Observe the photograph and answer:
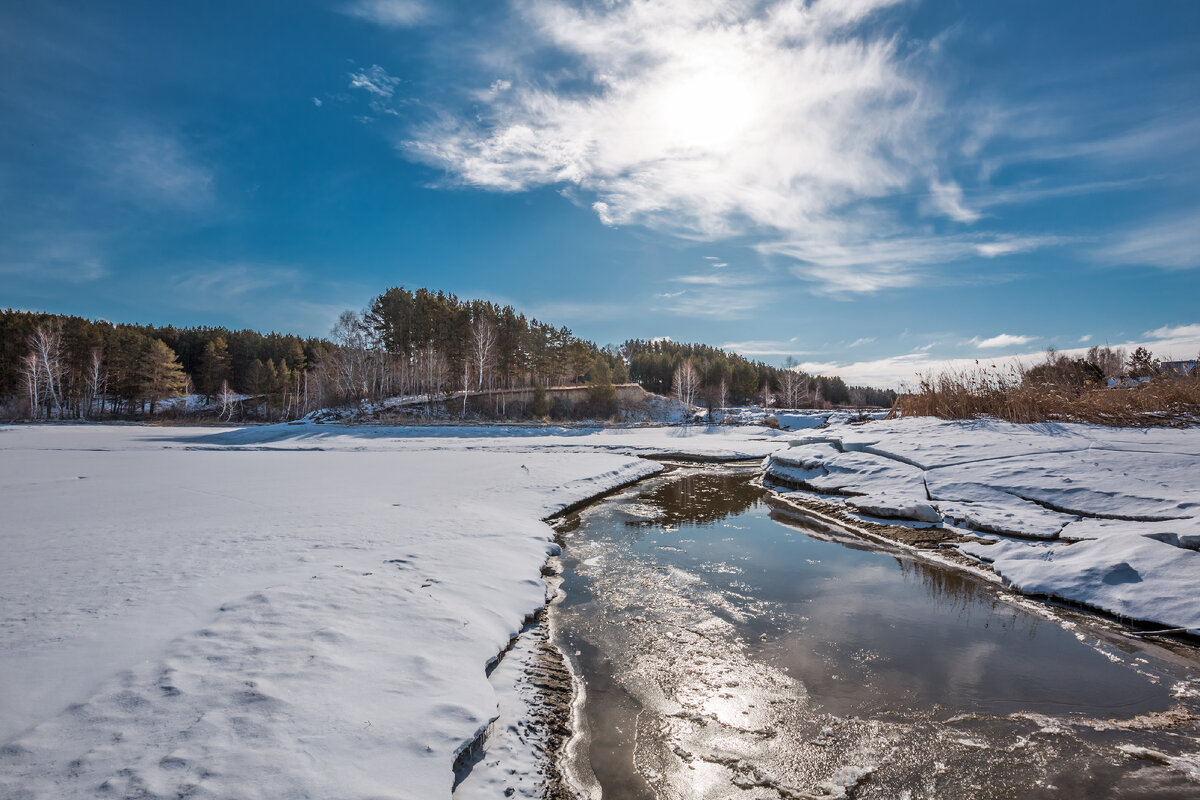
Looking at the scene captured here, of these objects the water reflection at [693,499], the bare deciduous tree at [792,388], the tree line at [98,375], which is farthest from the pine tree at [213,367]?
the bare deciduous tree at [792,388]

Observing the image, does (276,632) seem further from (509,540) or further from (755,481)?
(755,481)

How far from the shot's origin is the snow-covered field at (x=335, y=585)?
254 cm

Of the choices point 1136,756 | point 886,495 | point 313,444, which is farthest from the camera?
A: point 313,444

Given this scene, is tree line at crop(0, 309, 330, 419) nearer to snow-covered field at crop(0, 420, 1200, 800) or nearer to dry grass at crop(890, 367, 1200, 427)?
snow-covered field at crop(0, 420, 1200, 800)

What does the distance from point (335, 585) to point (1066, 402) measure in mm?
14072

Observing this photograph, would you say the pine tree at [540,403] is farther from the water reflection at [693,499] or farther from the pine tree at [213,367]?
the pine tree at [213,367]

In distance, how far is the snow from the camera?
2438 millimetres

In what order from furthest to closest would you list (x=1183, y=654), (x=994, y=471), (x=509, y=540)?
(x=994, y=471) → (x=509, y=540) → (x=1183, y=654)

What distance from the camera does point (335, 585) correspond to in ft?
16.0

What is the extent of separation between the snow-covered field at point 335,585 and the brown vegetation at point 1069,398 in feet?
4.11

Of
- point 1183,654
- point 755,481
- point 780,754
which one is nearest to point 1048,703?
point 1183,654

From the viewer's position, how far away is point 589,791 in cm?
290

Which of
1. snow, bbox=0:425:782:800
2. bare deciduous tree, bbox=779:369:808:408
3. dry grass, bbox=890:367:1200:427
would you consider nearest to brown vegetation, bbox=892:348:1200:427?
dry grass, bbox=890:367:1200:427

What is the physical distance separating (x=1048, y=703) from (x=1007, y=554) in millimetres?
3414
